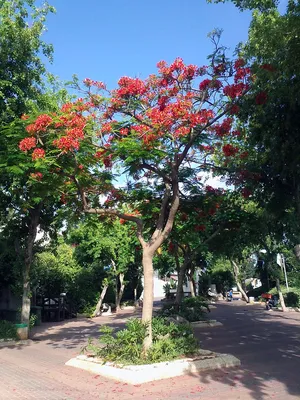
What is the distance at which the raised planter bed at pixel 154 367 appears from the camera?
7402 mm

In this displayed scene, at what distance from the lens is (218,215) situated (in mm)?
15070

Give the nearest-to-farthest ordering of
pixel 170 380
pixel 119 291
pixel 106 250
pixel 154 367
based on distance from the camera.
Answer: pixel 170 380, pixel 154 367, pixel 106 250, pixel 119 291

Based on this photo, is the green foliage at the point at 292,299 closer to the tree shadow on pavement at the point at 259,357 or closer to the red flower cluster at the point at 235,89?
the tree shadow on pavement at the point at 259,357

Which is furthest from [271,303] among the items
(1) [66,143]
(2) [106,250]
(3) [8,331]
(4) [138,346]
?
(1) [66,143]

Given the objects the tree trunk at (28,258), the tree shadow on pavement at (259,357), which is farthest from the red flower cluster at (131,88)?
the tree trunk at (28,258)

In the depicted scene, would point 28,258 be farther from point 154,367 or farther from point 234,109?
point 234,109

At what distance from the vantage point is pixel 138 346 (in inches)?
329

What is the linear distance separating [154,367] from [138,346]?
800 mm

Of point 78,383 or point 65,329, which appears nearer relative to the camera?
point 78,383

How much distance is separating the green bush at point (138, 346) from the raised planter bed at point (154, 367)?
217mm

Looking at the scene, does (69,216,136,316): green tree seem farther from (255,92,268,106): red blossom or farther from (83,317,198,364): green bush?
(255,92,268,106): red blossom

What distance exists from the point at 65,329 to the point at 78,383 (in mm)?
10626

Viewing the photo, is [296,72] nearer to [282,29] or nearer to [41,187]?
[282,29]

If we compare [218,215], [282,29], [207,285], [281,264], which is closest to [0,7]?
[282,29]
